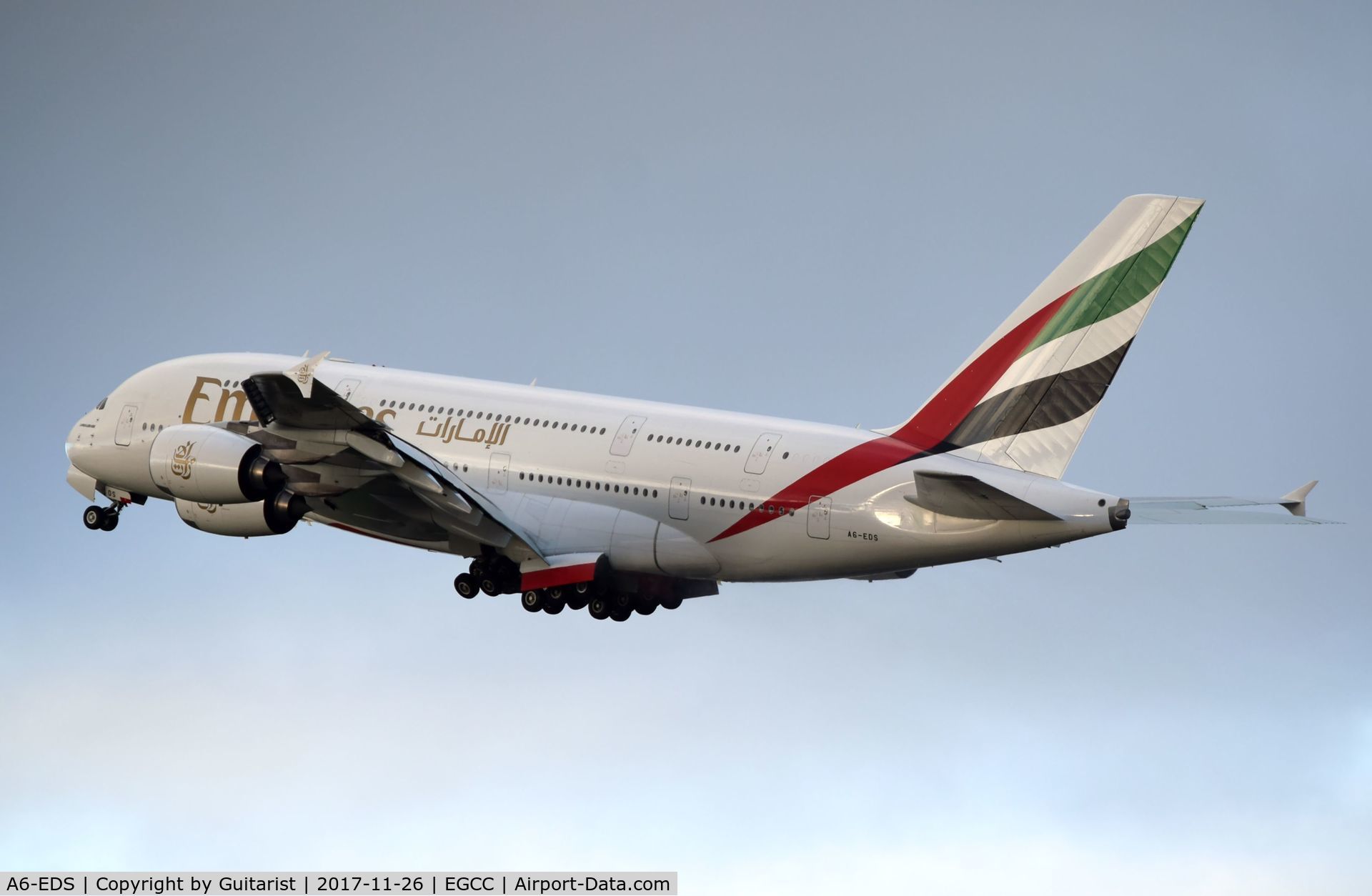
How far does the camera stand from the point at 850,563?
4234 cm

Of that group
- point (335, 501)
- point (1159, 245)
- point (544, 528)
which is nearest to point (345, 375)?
point (335, 501)

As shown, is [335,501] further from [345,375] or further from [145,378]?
[145,378]

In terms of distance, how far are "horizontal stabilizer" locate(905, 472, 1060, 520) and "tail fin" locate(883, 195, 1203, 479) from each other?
1.54 metres

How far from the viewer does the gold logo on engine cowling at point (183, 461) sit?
4378 centimetres

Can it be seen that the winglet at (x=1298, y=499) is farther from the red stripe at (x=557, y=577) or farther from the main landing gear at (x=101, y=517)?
the main landing gear at (x=101, y=517)

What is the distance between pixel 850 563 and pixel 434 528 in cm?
986

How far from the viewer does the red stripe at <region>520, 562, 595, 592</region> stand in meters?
44.4

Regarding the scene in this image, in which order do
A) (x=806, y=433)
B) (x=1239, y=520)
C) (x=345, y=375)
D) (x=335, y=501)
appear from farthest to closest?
(x=345, y=375) < (x=335, y=501) < (x=806, y=433) < (x=1239, y=520)

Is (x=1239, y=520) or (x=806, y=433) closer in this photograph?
(x=1239, y=520)

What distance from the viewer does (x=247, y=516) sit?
4447 cm

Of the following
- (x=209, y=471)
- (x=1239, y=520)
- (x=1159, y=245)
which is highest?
(x=1159, y=245)

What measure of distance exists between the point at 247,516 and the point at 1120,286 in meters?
19.4

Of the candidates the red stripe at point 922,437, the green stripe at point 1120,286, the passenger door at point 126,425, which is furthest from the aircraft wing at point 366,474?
the green stripe at point 1120,286

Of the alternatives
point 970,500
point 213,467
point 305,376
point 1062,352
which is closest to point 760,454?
point 970,500
